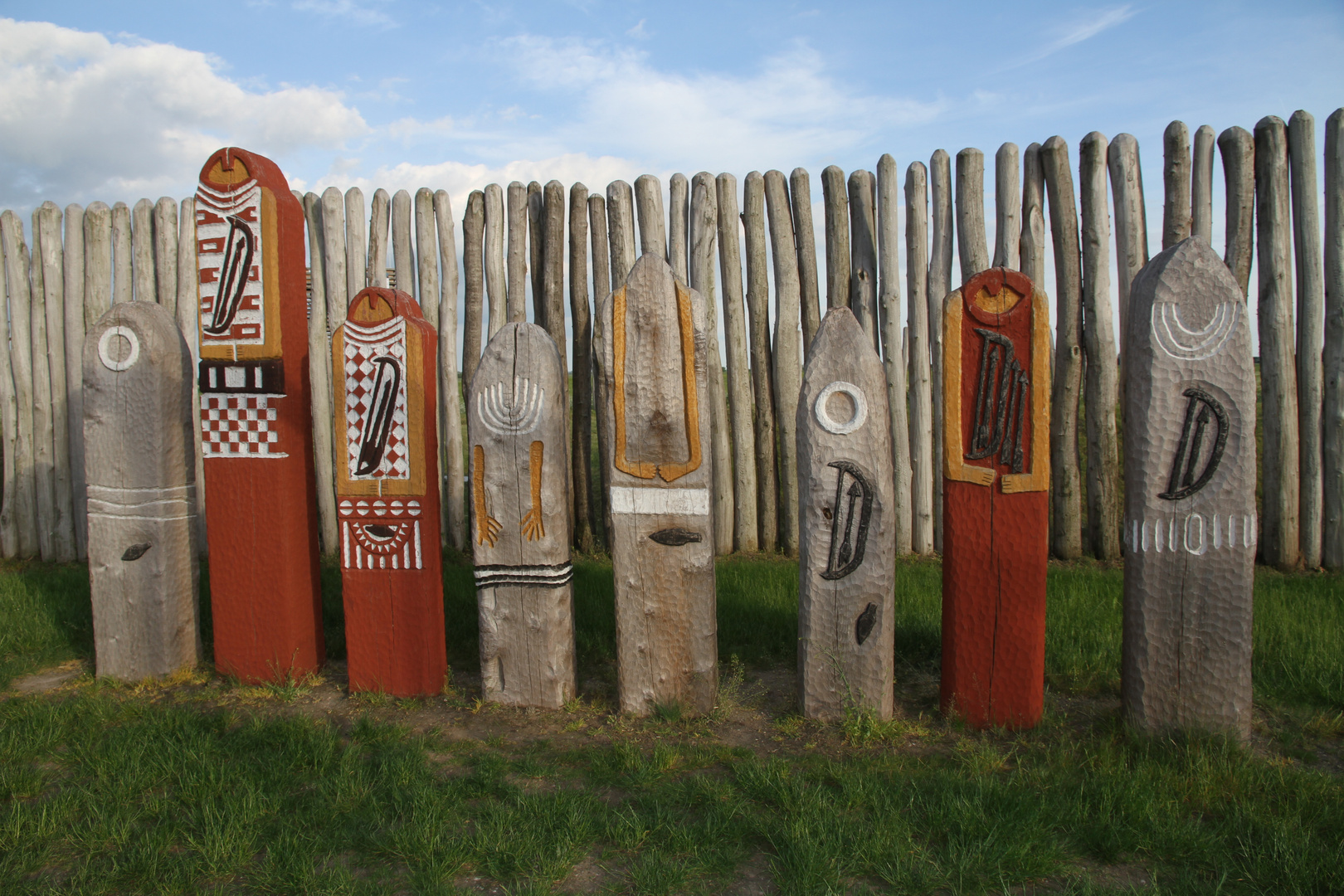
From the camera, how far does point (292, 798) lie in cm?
292

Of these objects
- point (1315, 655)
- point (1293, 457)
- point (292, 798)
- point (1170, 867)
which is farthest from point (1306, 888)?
point (1293, 457)

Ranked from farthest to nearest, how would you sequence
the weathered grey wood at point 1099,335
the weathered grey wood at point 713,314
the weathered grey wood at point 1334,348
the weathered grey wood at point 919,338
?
1. the weathered grey wood at point 713,314
2. the weathered grey wood at point 919,338
3. the weathered grey wood at point 1099,335
4. the weathered grey wood at point 1334,348

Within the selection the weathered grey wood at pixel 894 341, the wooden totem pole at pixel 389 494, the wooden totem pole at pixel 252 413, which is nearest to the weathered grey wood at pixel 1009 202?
the weathered grey wood at pixel 894 341

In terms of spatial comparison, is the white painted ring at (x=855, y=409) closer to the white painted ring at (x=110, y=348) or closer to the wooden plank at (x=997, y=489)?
the wooden plank at (x=997, y=489)

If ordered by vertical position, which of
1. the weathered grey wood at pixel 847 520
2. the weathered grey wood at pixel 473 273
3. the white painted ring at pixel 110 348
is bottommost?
the weathered grey wood at pixel 847 520

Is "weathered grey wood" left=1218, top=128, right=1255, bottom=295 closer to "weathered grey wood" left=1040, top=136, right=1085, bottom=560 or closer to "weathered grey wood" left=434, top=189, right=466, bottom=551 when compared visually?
"weathered grey wood" left=1040, top=136, right=1085, bottom=560

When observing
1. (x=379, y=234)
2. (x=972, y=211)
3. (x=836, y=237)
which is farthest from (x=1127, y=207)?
(x=379, y=234)

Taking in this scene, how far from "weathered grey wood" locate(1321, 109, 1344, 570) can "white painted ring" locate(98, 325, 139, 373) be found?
7247 mm

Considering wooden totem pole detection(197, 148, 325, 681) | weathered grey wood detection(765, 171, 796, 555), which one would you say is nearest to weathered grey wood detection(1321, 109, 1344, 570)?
weathered grey wood detection(765, 171, 796, 555)

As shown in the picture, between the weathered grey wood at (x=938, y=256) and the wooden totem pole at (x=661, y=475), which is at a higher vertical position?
the weathered grey wood at (x=938, y=256)

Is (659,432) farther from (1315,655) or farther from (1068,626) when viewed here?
(1315,655)

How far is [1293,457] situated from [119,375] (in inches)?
281

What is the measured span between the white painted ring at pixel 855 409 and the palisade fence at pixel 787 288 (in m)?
2.69

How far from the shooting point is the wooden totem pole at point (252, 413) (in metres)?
3.91
